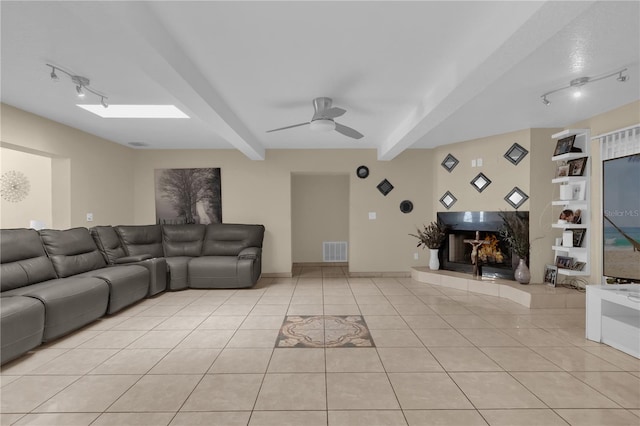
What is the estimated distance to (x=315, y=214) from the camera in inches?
300

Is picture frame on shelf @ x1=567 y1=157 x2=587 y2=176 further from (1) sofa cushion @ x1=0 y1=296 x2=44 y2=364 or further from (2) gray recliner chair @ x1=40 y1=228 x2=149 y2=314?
(1) sofa cushion @ x1=0 y1=296 x2=44 y2=364

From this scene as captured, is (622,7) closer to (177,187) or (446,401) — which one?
(446,401)

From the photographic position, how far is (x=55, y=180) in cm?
460

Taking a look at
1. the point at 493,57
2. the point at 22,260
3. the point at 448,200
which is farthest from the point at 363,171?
the point at 22,260

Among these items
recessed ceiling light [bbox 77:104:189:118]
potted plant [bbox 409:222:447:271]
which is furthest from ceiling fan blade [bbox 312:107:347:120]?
potted plant [bbox 409:222:447:271]

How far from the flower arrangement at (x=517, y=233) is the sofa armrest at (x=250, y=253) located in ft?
13.2

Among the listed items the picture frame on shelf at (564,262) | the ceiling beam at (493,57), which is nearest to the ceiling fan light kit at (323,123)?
the ceiling beam at (493,57)

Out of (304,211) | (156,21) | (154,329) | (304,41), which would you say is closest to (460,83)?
(304,41)

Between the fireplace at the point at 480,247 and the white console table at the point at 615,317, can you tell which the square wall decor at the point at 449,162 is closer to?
the fireplace at the point at 480,247

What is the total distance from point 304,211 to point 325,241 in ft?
2.94

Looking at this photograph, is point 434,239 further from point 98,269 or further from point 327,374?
point 98,269

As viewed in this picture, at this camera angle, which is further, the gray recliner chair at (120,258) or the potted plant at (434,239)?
the potted plant at (434,239)

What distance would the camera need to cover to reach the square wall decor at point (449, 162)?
224 inches

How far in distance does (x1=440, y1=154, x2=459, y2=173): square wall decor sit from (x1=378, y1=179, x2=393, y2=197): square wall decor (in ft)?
3.46
